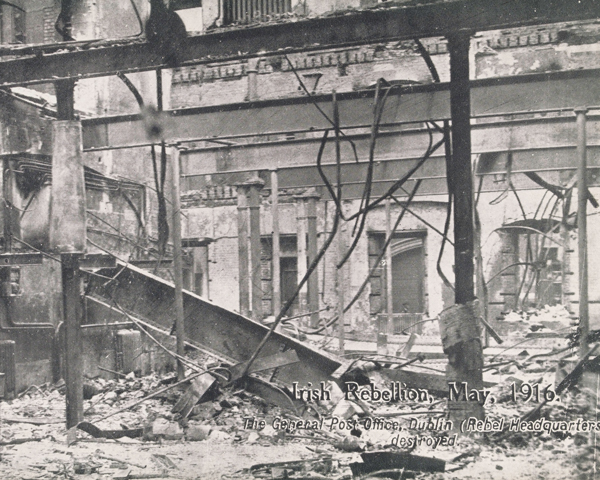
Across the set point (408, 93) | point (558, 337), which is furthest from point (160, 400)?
point (558, 337)

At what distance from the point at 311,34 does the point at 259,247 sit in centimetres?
736

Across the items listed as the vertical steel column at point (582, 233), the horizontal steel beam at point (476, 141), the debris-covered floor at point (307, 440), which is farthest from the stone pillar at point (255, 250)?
the vertical steel column at point (582, 233)

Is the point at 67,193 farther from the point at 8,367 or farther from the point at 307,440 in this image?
the point at 8,367

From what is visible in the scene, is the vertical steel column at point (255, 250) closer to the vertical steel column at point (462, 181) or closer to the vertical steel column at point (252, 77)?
the vertical steel column at point (252, 77)

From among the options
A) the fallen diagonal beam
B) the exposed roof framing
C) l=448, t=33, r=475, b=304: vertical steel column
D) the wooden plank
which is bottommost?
the wooden plank

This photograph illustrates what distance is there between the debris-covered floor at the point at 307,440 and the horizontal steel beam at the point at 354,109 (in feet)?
8.09

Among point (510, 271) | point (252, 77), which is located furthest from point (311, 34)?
point (252, 77)

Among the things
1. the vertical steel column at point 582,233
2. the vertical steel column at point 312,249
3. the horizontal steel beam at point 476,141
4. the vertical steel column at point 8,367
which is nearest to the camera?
the vertical steel column at point 582,233

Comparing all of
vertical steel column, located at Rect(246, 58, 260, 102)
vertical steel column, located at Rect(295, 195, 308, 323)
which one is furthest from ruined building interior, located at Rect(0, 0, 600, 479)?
vertical steel column, located at Rect(246, 58, 260, 102)

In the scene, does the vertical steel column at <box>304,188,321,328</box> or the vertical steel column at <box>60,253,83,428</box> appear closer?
the vertical steel column at <box>60,253,83,428</box>

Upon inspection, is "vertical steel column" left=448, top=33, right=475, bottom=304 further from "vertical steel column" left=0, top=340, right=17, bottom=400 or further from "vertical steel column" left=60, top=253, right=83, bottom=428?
"vertical steel column" left=0, top=340, right=17, bottom=400

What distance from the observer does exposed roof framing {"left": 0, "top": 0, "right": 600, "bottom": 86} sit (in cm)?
425

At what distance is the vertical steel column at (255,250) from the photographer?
1124cm

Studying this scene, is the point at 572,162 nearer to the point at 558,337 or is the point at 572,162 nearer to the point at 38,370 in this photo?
the point at 558,337
